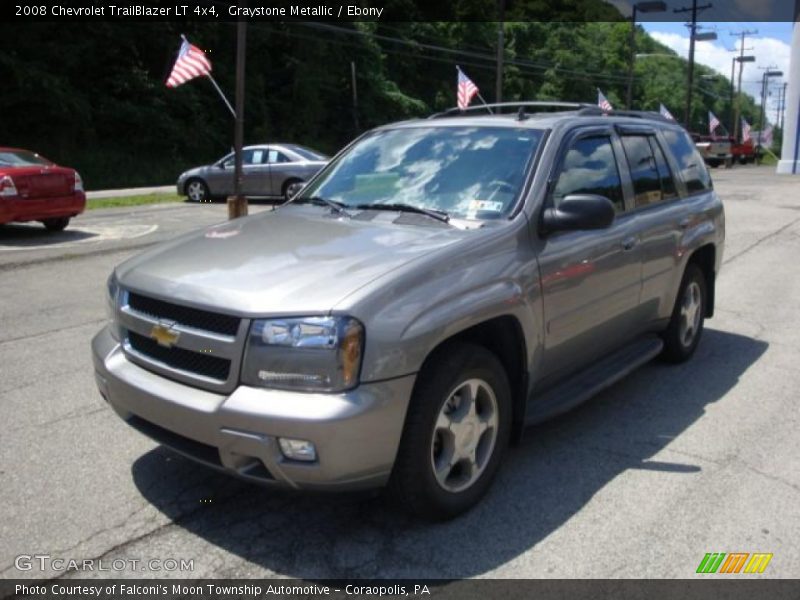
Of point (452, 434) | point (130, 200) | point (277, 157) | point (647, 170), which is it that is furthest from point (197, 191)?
point (452, 434)

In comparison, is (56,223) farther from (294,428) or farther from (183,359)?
(294,428)

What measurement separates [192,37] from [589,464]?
127 ft

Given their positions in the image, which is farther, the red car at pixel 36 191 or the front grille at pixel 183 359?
the red car at pixel 36 191

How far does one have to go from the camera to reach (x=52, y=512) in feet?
11.3

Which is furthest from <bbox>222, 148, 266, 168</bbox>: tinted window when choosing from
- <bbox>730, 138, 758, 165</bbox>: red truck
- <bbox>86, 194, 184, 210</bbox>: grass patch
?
<bbox>730, 138, 758, 165</bbox>: red truck

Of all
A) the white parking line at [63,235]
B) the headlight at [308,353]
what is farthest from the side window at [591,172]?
the white parking line at [63,235]

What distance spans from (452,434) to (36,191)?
10.6 m

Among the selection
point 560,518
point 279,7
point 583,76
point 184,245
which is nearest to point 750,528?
point 560,518

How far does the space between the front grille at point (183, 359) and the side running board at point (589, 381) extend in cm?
159

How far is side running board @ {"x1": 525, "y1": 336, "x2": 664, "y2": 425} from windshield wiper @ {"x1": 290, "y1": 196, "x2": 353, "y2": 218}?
1.44 m

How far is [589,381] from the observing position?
4.38 m

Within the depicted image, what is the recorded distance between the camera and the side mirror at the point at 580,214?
3781 mm

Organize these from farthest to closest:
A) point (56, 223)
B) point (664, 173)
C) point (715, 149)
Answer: point (715, 149) < point (56, 223) < point (664, 173)

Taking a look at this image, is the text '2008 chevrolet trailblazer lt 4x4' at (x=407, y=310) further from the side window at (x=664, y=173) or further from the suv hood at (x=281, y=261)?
the side window at (x=664, y=173)
